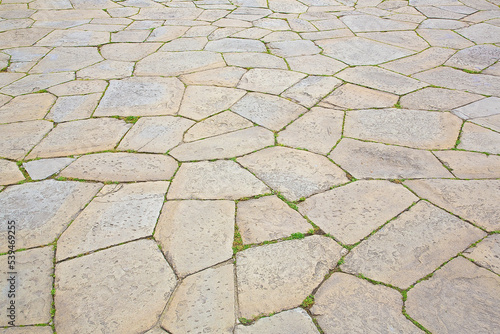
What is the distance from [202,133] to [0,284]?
4.69 feet

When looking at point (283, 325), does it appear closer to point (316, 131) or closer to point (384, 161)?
point (384, 161)

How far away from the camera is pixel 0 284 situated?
1.58m

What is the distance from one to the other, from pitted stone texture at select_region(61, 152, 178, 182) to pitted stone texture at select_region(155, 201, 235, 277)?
0.32m

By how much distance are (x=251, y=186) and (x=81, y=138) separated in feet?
4.14

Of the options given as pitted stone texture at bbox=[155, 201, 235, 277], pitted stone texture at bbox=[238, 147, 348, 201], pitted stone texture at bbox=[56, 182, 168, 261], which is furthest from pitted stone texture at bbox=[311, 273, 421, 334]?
pitted stone texture at bbox=[56, 182, 168, 261]

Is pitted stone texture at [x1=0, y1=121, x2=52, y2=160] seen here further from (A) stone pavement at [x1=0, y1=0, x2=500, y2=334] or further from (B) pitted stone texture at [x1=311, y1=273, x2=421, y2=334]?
(B) pitted stone texture at [x1=311, y1=273, x2=421, y2=334]

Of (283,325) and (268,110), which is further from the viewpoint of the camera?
(268,110)

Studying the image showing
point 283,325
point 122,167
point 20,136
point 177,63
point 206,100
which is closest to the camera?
point 283,325

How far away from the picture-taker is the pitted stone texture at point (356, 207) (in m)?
1.82

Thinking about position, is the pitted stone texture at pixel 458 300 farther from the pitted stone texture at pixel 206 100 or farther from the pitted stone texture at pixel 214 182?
the pitted stone texture at pixel 206 100

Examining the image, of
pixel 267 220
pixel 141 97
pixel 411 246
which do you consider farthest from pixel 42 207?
pixel 411 246

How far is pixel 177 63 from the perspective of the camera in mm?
3578

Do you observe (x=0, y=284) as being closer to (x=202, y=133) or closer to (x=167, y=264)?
(x=167, y=264)

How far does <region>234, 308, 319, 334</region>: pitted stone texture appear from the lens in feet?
4.53
